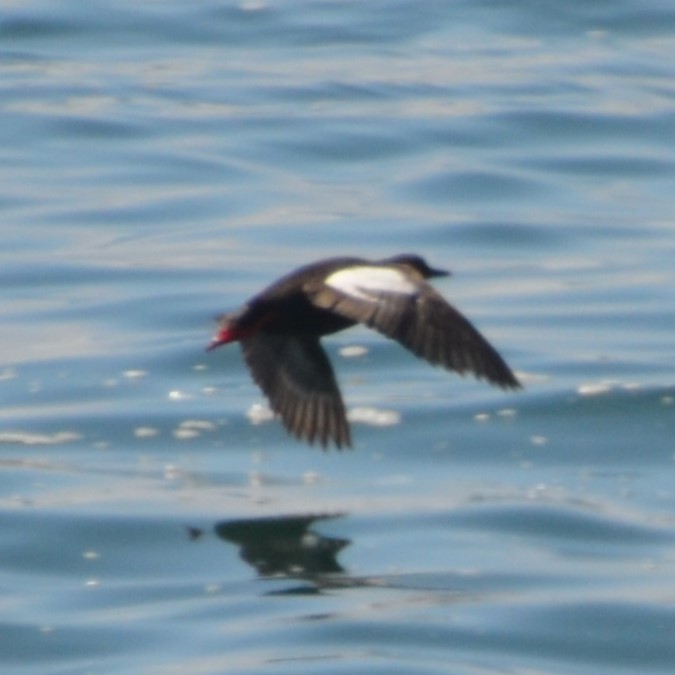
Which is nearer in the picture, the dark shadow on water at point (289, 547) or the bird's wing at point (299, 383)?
the bird's wing at point (299, 383)

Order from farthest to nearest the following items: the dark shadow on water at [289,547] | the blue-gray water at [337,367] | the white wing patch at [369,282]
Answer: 1. the dark shadow on water at [289,547]
2. the blue-gray water at [337,367]
3. the white wing patch at [369,282]

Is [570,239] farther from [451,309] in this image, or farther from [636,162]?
[451,309]

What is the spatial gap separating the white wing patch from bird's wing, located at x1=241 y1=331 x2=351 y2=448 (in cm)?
89

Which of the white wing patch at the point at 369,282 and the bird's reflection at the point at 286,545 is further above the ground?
the white wing patch at the point at 369,282

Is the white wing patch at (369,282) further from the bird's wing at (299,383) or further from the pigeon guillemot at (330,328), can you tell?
the bird's wing at (299,383)

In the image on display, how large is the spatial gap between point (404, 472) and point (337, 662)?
292 centimetres

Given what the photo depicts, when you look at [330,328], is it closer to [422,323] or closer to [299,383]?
[299,383]

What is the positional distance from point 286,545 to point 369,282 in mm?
1972

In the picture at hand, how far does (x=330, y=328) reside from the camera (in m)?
8.36

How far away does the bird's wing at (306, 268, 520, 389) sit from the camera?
751 cm

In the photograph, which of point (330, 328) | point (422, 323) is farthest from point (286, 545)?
point (422, 323)

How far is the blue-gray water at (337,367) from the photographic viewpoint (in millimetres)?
8680

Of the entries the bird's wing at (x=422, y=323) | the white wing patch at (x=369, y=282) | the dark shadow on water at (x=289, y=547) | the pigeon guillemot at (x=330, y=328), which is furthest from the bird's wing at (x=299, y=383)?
the bird's wing at (x=422, y=323)

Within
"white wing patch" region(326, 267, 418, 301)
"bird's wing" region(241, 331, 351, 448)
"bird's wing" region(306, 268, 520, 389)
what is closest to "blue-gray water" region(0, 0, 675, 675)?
"bird's wing" region(241, 331, 351, 448)
